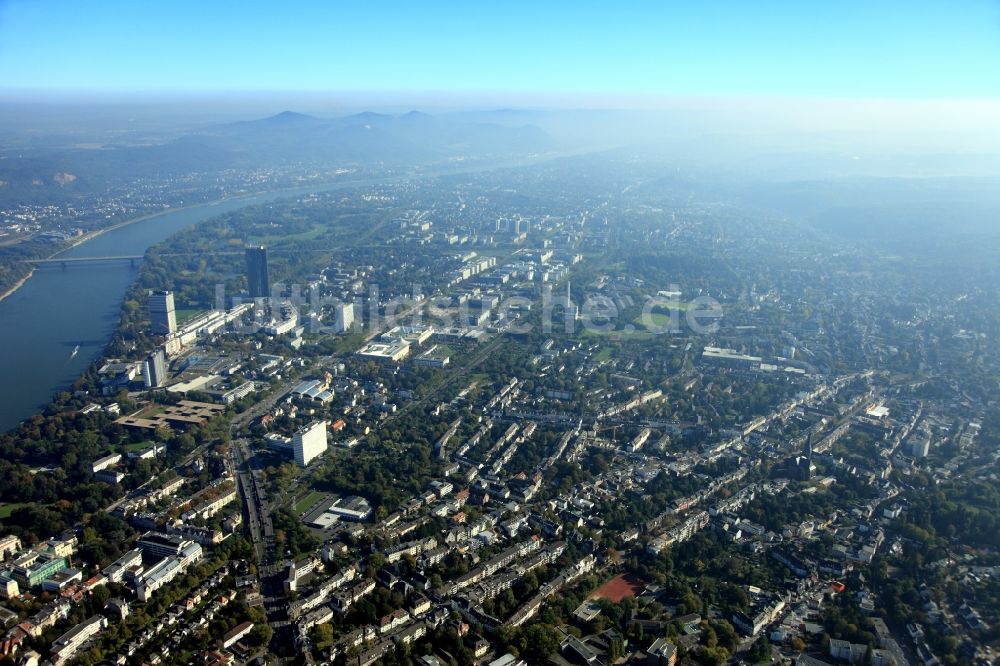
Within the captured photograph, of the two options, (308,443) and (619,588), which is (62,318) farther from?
(619,588)

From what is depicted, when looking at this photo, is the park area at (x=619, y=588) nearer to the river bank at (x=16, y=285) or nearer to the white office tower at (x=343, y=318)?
the white office tower at (x=343, y=318)

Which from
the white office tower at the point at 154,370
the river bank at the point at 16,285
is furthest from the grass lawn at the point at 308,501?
the river bank at the point at 16,285

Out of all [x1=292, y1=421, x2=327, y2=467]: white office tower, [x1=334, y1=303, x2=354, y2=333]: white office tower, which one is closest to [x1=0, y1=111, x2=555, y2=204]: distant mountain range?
[x1=334, y1=303, x2=354, y2=333]: white office tower

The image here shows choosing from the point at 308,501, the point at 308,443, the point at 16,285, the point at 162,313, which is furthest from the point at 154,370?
the point at 16,285

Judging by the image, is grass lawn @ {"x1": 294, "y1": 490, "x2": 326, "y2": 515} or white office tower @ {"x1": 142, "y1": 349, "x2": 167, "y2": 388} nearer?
grass lawn @ {"x1": 294, "y1": 490, "x2": 326, "y2": 515}

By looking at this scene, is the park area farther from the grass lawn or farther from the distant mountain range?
the distant mountain range

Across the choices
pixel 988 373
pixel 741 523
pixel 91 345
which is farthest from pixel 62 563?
pixel 988 373
